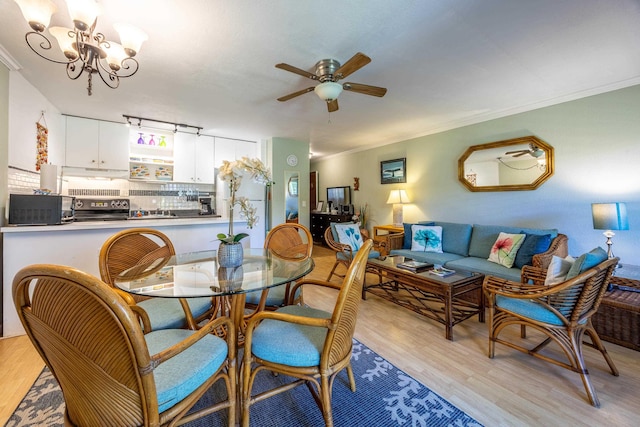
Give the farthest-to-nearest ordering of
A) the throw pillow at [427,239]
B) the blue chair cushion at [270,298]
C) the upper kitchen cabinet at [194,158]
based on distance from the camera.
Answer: the upper kitchen cabinet at [194,158], the throw pillow at [427,239], the blue chair cushion at [270,298]

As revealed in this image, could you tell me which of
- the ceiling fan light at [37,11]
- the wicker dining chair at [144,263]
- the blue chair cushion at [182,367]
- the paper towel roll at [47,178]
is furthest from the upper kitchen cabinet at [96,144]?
the blue chair cushion at [182,367]

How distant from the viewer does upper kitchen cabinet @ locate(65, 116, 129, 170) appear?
3.81m

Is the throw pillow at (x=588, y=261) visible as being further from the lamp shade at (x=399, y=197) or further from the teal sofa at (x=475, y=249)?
the lamp shade at (x=399, y=197)

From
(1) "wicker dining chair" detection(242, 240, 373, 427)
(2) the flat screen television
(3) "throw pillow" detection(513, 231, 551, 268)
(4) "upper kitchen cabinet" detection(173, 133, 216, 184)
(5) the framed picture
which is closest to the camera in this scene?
(1) "wicker dining chair" detection(242, 240, 373, 427)

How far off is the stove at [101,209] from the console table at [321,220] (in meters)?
3.87

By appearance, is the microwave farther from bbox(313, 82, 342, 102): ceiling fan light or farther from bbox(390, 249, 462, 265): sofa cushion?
bbox(390, 249, 462, 265): sofa cushion

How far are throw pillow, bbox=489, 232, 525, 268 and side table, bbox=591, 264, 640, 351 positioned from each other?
2.54ft

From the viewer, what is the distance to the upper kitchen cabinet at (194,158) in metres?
4.61

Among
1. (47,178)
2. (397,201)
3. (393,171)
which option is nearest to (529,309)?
(397,201)

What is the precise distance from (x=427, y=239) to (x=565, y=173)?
1.74 m

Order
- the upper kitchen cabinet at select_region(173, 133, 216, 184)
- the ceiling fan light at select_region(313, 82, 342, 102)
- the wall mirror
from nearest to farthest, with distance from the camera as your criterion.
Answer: the ceiling fan light at select_region(313, 82, 342, 102)
the wall mirror
the upper kitchen cabinet at select_region(173, 133, 216, 184)

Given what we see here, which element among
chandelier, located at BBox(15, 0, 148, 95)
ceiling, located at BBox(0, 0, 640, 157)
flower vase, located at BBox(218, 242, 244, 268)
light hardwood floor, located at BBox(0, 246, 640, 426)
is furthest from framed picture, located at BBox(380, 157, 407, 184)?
chandelier, located at BBox(15, 0, 148, 95)

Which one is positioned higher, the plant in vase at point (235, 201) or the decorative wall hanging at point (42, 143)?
the decorative wall hanging at point (42, 143)

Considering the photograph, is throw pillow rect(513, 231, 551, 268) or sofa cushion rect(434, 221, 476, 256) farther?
sofa cushion rect(434, 221, 476, 256)
